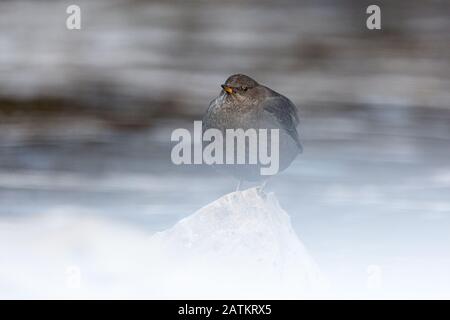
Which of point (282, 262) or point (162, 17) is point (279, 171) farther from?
point (162, 17)

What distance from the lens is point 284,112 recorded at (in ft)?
8.67

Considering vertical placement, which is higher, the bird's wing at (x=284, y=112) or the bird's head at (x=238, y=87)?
the bird's head at (x=238, y=87)

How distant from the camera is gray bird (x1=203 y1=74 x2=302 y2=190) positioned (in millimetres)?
2547

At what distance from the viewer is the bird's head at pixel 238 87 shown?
254cm

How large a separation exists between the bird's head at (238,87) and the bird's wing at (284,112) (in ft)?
0.22

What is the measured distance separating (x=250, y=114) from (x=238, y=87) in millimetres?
88

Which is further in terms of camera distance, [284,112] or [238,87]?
[284,112]

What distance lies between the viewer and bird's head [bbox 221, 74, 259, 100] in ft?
8.32

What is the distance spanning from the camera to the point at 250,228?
2.43 m

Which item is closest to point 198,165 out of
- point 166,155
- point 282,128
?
point 166,155

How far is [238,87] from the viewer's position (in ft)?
8.34

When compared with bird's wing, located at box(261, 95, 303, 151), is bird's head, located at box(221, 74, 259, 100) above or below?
above

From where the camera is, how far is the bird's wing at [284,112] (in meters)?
2.59

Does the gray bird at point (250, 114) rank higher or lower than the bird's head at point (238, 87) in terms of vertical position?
lower
